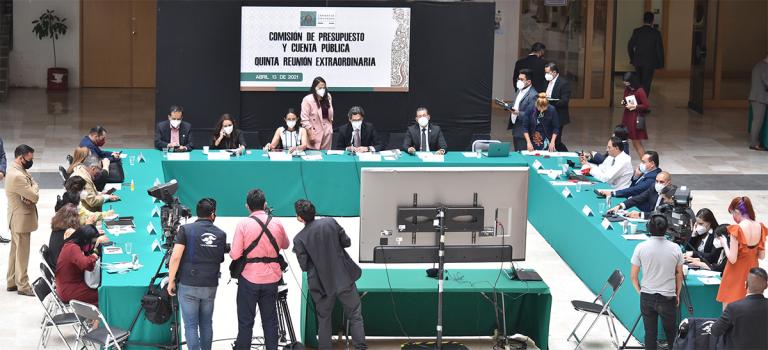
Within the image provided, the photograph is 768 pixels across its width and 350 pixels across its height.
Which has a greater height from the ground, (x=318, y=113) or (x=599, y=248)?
(x=318, y=113)

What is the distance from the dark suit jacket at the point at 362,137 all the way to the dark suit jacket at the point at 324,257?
6398 mm

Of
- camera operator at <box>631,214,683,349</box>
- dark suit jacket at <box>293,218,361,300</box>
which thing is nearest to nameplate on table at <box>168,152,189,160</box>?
dark suit jacket at <box>293,218,361,300</box>

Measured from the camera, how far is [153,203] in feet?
47.4

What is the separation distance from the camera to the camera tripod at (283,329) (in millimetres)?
11469

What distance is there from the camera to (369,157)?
Result: 17109 mm

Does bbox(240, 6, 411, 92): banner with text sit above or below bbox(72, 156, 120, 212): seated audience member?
above

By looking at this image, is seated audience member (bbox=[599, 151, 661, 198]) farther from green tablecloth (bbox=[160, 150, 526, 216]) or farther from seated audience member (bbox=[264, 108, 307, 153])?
seated audience member (bbox=[264, 108, 307, 153])

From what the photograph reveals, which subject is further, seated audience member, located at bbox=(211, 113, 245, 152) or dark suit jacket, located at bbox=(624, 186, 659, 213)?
seated audience member, located at bbox=(211, 113, 245, 152)

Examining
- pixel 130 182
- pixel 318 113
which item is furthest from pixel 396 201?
pixel 318 113

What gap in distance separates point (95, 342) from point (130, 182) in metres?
4.79

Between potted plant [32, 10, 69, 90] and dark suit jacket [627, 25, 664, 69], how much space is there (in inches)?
444

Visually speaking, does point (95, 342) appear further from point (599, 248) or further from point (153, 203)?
point (599, 248)

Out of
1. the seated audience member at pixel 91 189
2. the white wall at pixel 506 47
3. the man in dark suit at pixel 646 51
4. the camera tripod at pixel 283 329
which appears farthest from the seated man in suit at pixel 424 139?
the man in dark suit at pixel 646 51

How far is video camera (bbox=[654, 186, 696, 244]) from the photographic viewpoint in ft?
41.1
